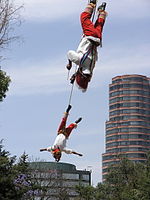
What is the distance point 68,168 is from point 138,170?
143ft

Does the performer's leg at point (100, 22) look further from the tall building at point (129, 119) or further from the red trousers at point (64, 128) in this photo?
the tall building at point (129, 119)

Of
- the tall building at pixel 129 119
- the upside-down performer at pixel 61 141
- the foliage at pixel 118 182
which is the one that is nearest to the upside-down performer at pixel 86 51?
the upside-down performer at pixel 61 141

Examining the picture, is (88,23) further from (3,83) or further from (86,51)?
(3,83)

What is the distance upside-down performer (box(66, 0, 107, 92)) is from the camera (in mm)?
9062

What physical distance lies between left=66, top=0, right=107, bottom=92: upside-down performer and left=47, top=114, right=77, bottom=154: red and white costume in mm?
832

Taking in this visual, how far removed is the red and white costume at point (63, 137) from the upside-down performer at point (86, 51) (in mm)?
832

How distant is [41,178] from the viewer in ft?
139

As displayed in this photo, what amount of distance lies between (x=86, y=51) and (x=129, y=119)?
342ft

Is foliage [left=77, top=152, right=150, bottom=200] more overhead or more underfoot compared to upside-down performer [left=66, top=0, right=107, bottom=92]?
more overhead

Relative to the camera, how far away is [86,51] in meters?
9.11

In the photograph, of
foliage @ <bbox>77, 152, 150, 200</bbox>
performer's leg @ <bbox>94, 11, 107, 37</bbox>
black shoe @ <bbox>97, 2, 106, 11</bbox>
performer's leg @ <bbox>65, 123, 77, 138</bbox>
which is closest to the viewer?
performer's leg @ <bbox>94, 11, 107, 37</bbox>

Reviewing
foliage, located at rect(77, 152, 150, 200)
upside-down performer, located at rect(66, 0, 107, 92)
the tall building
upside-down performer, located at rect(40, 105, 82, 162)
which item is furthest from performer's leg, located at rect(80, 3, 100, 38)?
the tall building

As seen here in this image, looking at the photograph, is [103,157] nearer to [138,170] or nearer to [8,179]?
[138,170]

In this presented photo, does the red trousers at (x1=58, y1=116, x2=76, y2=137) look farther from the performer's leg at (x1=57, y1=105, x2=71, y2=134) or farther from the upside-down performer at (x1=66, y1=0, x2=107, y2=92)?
the upside-down performer at (x1=66, y1=0, x2=107, y2=92)
